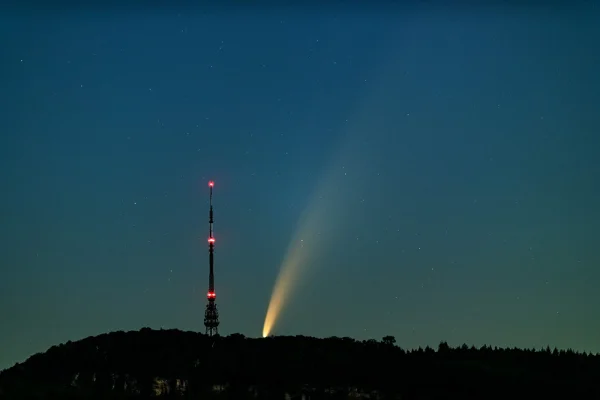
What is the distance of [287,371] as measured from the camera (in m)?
84.1

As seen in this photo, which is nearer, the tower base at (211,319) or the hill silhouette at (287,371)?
the hill silhouette at (287,371)

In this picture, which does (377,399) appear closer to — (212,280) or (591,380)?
(591,380)

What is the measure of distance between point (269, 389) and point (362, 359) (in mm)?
12672

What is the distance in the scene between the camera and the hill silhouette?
263ft

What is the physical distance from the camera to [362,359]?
88688 millimetres

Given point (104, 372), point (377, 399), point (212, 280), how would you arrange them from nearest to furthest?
point (377, 399) → point (104, 372) → point (212, 280)

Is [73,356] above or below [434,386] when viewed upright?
above

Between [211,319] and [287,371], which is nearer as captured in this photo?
[287,371]

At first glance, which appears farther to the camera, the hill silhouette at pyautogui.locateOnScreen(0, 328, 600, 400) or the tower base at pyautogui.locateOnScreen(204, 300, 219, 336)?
the tower base at pyautogui.locateOnScreen(204, 300, 219, 336)

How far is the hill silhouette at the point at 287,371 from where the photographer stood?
80188 millimetres

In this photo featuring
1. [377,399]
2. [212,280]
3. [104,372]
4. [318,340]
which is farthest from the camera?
[212,280]

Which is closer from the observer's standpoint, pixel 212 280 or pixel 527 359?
pixel 527 359

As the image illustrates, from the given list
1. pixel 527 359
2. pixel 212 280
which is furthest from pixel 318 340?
pixel 212 280

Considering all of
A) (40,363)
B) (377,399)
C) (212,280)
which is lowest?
(377,399)
